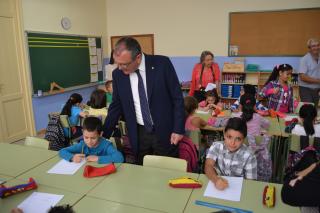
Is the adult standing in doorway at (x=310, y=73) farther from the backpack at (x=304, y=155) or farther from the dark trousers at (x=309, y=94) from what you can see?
the backpack at (x=304, y=155)

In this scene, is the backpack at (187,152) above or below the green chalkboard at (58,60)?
below

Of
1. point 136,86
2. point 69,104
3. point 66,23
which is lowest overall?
point 69,104

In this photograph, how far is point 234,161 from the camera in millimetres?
2100

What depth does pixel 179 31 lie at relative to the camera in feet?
22.0

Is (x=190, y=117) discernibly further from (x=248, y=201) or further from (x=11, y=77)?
(x=11, y=77)

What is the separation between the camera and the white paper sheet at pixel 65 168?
6.71 feet

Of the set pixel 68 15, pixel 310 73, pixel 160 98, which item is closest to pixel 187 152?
pixel 160 98

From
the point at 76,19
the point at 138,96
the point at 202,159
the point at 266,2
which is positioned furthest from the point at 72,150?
the point at 266,2

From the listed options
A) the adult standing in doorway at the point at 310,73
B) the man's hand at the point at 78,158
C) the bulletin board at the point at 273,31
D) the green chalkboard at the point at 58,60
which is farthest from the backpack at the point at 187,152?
the bulletin board at the point at 273,31

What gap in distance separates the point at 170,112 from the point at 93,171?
802 mm

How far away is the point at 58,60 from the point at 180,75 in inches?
115

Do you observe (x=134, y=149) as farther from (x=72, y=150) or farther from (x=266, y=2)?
(x=266, y=2)

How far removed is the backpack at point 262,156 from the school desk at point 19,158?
1828 mm

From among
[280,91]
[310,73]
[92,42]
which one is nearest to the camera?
[280,91]
